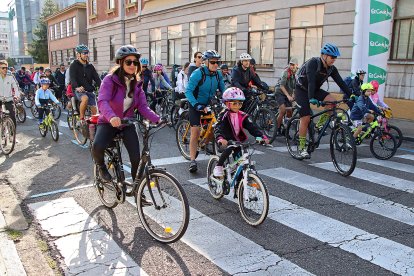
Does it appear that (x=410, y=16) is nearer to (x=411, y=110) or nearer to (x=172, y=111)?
(x=411, y=110)

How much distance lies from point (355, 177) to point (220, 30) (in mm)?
15714

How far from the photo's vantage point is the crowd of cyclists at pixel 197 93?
4484 mm

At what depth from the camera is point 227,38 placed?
67.3ft

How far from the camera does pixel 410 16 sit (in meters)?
13.0

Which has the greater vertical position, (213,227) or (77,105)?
(77,105)

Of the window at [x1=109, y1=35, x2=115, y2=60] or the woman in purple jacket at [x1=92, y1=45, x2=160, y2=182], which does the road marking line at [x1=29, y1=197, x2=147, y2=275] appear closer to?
the woman in purple jacket at [x1=92, y1=45, x2=160, y2=182]

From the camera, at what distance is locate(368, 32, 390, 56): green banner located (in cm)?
1149

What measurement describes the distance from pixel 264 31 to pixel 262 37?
0.94 ft

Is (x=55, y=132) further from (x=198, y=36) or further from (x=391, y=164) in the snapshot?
(x=198, y=36)

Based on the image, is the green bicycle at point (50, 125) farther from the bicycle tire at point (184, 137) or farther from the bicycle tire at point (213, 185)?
the bicycle tire at point (213, 185)

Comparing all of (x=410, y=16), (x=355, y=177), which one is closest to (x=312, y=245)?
(x=355, y=177)

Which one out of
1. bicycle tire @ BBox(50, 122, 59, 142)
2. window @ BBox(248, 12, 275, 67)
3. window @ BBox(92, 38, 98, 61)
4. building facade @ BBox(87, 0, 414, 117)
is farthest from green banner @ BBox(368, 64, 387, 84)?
window @ BBox(92, 38, 98, 61)

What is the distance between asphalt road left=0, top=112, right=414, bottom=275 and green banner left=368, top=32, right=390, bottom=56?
5.15 m

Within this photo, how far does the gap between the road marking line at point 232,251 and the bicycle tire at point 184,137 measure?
3.30m
